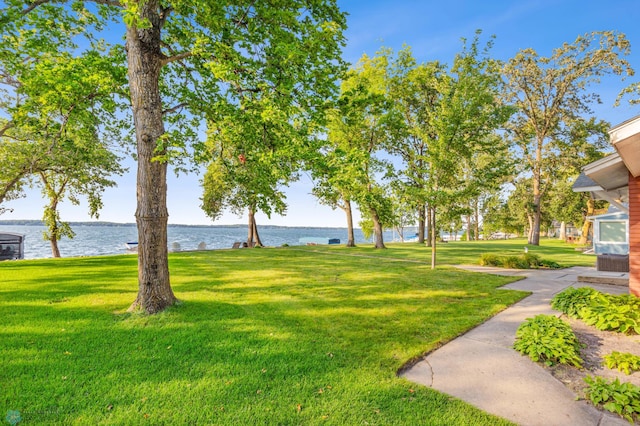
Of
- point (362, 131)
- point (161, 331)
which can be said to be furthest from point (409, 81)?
point (161, 331)

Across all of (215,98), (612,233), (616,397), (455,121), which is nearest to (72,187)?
(215,98)

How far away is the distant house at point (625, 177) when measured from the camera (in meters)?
5.04

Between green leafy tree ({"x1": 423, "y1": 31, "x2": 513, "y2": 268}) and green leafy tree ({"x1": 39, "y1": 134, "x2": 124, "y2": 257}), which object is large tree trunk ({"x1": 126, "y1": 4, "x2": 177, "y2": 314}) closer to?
green leafy tree ({"x1": 423, "y1": 31, "x2": 513, "y2": 268})

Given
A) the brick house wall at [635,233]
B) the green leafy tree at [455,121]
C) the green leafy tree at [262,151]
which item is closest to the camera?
the green leafy tree at [262,151]

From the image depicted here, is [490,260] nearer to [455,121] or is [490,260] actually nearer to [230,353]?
[455,121]

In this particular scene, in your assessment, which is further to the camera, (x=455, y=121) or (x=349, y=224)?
(x=349, y=224)

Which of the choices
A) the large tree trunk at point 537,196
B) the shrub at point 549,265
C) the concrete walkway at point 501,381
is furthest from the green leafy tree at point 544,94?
the concrete walkway at point 501,381

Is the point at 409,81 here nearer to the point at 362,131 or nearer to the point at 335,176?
the point at 362,131

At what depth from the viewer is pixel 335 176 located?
6000 millimetres

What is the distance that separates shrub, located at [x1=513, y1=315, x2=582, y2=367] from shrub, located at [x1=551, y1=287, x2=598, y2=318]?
5.70ft

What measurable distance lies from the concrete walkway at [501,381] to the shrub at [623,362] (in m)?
1.05

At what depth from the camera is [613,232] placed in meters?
19.4

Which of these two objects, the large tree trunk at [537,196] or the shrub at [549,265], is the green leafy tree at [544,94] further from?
the shrub at [549,265]

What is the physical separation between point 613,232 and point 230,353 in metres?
25.9
